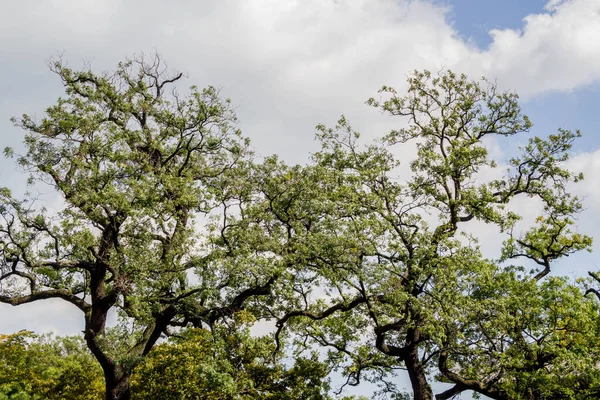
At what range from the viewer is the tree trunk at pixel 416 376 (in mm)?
21844

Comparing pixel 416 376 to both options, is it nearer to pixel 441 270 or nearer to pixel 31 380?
pixel 441 270

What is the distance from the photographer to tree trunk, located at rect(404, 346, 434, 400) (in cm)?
2184

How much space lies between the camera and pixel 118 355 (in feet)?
71.3

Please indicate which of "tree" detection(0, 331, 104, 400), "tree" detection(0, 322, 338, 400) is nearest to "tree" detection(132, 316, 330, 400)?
"tree" detection(0, 322, 338, 400)

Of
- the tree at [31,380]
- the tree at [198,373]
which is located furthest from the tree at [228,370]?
the tree at [31,380]

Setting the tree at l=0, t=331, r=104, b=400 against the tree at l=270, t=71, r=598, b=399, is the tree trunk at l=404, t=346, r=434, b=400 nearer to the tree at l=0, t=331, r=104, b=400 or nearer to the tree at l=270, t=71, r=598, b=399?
the tree at l=270, t=71, r=598, b=399

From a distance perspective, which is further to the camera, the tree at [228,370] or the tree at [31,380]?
the tree at [31,380]

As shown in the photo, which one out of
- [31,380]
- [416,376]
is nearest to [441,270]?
[416,376]

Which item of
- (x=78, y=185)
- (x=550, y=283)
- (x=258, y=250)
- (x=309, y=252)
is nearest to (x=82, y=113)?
(x=78, y=185)

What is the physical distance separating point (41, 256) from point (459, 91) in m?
18.9

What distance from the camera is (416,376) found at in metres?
22.3

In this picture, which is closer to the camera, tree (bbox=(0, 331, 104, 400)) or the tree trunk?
the tree trunk

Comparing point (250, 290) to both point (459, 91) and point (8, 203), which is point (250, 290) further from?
point (459, 91)

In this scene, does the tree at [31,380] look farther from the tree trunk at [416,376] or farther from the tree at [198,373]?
the tree trunk at [416,376]
